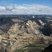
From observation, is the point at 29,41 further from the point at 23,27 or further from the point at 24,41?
the point at 23,27

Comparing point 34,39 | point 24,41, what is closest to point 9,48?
point 24,41

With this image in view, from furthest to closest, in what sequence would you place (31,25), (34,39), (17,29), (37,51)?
(31,25) < (17,29) < (34,39) < (37,51)

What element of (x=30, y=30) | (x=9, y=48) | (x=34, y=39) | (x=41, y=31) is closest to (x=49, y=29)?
(x=41, y=31)

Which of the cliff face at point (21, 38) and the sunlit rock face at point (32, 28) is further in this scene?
the sunlit rock face at point (32, 28)

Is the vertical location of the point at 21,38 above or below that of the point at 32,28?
below

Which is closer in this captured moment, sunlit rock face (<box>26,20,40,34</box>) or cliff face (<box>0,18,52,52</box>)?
cliff face (<box>0,18,52,52</box>)

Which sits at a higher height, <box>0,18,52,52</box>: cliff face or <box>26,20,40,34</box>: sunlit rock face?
<box>26,20,40,34</box>: sunlit rock face

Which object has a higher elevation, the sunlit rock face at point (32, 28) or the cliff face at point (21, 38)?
the sunlit rock face at point (32, 28)

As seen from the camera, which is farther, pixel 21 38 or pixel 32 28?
pixel 32 28

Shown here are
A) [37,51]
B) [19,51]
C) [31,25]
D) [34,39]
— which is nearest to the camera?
[37,51]

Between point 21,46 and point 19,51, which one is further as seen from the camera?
point 21,46
